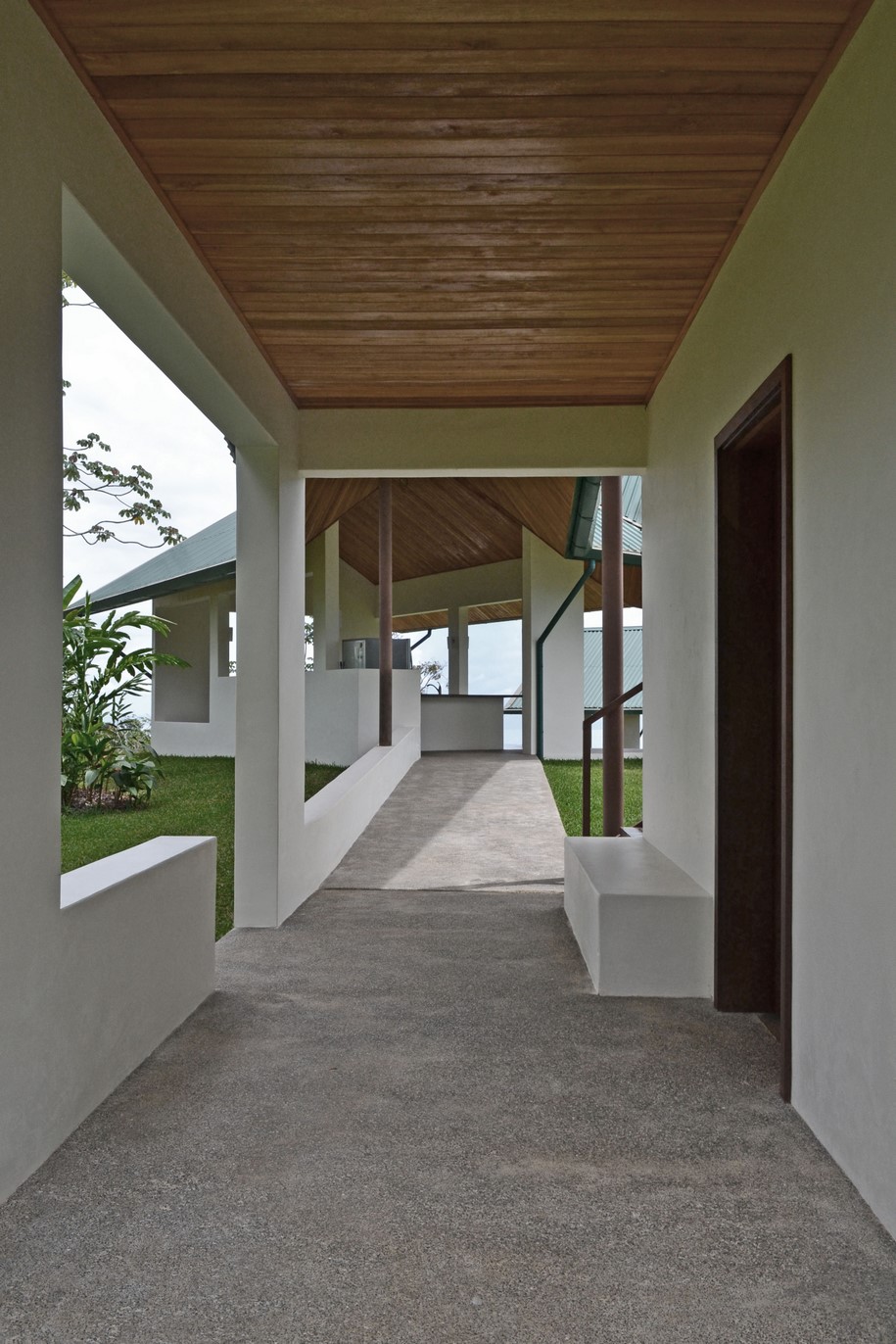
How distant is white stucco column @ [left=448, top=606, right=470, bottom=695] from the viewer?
1809 cm

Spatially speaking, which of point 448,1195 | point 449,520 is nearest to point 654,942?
point 448,1195

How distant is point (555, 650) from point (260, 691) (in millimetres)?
9392

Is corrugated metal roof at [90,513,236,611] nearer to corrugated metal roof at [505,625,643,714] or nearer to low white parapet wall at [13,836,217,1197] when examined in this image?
corrugated metal roof at [505,625,643,714]

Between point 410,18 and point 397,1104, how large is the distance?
2.84 meters

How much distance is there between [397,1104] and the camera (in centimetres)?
271

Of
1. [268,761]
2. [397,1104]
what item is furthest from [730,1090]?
[268,761]

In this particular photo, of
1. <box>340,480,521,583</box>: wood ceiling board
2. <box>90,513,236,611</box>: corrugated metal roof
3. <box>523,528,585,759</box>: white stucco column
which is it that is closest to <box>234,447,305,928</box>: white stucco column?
<box>90,513,236,611</box>: corrugated metal roof

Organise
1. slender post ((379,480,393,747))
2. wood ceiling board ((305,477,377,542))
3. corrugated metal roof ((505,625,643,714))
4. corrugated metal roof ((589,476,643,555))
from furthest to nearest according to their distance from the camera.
A: corrugated metal roof ((505,625,643,714))
wood ceiling board ((305,477,377,542))
slender post ((379,480,393,747))
corrugated metal roof ((589,476,643,555))

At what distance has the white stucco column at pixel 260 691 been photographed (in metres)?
4.78

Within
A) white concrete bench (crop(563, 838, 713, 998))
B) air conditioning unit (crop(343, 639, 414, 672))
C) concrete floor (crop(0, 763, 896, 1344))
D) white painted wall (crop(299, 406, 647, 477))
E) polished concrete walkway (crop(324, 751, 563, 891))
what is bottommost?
polished concrete walkway (crop(324, 751, 563, 891))

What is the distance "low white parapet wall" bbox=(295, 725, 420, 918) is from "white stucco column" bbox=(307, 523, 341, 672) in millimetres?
4103

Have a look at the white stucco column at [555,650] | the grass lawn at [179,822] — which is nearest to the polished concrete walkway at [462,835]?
the grass lawn at [179,822]

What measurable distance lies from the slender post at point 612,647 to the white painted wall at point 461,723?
826cm

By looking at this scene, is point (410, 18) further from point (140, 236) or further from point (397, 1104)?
point (397, 1104)
